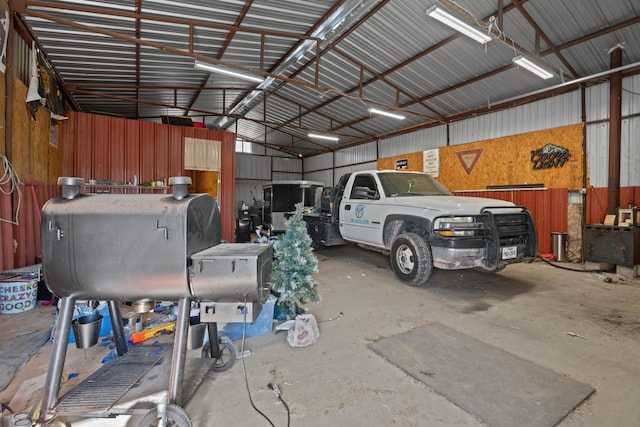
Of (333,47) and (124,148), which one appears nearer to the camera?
(124,148)

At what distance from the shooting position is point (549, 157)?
777 cm

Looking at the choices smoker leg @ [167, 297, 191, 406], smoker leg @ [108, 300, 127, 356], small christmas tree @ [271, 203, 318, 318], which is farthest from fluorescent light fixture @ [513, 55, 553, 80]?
smoker leg @ [108, 300, 127, 356]

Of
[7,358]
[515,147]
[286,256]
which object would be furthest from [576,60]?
[7,358]

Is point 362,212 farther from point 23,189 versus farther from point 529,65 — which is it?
point 23,189

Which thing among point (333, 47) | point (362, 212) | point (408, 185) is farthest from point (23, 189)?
point (333, 47)

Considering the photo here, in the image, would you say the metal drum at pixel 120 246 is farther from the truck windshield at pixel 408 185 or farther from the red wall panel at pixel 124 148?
the red wall panel at pixel 124 148

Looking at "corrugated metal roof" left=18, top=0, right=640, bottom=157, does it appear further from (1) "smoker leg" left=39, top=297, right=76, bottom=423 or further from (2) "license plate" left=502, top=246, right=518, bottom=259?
(1) "smoker leg" left=39, top=297, right=76, bottom=423

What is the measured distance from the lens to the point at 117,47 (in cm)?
711

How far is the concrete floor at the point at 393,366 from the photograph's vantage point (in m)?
1.81

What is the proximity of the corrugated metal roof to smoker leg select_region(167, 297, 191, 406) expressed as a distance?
5.80 m

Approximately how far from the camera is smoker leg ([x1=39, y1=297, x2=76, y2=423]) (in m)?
1.61

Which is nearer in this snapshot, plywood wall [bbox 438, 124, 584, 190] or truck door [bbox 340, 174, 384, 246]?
truck door [bbox 340, 174, 384, 246]

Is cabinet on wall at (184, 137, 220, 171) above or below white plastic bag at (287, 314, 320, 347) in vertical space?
above

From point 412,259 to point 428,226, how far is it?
617mm
